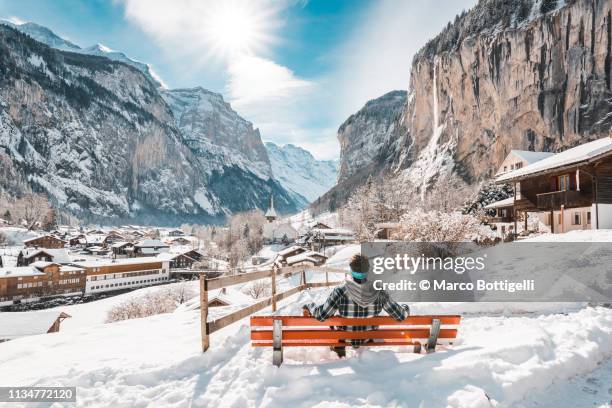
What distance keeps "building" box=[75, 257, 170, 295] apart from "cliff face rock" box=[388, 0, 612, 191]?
6775 centimetres

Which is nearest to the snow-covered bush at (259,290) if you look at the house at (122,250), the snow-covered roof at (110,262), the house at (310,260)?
the house at (310,260)

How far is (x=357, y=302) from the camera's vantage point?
16.3 ft

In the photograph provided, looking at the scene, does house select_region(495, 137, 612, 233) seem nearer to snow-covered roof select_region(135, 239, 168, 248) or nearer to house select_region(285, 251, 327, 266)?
Answer: house select_region(285, 251, 327, 266)

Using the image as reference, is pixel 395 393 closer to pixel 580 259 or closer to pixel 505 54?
pixel 580 259

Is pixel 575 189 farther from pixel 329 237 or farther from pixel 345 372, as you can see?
pixel 329 237

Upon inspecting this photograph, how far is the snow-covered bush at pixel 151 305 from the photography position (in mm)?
33978

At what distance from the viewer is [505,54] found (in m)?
74.6

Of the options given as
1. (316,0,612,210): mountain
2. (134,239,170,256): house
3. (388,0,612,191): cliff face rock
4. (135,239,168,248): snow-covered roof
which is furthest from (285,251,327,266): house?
(388,0,612,191): cliff face rock

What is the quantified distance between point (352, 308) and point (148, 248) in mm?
90094

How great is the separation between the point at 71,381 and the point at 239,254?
7317 cm

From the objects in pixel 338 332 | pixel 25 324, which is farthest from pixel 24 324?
pixel 338 332

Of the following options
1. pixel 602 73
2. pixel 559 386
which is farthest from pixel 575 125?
pixel 559 386

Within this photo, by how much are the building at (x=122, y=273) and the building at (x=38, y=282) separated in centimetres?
175

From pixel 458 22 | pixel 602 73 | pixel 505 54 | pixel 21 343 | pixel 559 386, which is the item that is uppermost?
pixel 458 22
